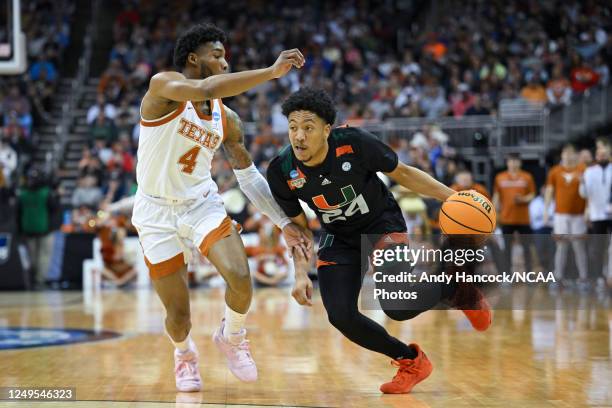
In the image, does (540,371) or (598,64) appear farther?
(598,64)

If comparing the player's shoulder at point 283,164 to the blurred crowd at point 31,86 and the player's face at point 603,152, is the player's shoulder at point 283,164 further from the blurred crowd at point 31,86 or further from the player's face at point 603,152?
the blurred crowd at point 31,86

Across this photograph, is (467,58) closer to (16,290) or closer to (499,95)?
(499,95)

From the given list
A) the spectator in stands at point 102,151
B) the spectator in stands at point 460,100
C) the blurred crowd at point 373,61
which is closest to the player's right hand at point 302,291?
the blurred crowd at point 373,61

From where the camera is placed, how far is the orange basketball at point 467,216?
233 inches

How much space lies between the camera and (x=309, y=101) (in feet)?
19.4

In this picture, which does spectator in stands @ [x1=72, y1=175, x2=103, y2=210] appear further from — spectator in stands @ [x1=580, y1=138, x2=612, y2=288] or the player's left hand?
the player's left hand

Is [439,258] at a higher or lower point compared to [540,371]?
higher

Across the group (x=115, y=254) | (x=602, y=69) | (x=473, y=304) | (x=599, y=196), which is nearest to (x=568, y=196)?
(x=599, y=196)

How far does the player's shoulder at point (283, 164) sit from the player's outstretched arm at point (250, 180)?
0.26 meters

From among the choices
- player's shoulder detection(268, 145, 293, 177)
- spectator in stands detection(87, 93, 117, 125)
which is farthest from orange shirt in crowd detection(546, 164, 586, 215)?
spectator in stands detection(87, 93, 117, 125)

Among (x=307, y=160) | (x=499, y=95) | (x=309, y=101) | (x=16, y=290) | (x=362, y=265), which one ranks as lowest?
(x=16, y=290)

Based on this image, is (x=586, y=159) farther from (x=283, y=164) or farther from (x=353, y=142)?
(x=283, y=164)

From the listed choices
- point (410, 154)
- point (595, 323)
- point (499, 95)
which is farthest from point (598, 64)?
point (595, 323)

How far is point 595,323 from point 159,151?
6.21 meters
